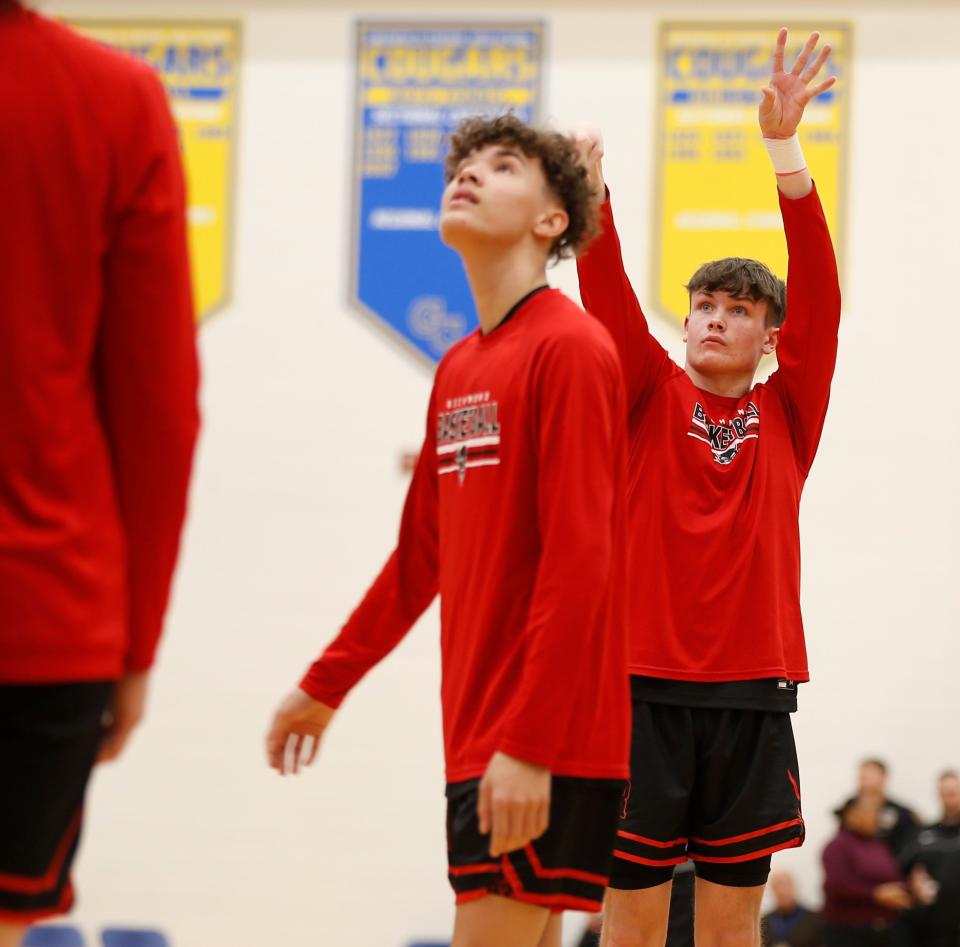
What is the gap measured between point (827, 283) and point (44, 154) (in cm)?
236

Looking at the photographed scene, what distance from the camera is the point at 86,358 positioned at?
187cm

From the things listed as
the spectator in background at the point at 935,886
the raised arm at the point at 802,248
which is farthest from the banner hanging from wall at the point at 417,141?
the raised arm at the point at 802,248

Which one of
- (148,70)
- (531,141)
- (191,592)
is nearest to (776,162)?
(531,141)

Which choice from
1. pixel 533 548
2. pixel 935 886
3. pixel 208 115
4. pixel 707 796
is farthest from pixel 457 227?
pixel 208 115

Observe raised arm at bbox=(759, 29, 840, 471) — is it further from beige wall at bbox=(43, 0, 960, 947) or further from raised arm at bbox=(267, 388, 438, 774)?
beige wall at bbox=(43, 0, 960, 947)

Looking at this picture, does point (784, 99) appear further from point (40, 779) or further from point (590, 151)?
point (40, 779)

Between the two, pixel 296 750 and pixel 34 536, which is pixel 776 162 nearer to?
pixel 296 750

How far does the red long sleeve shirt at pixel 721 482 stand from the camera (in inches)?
138

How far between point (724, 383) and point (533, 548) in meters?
1.40

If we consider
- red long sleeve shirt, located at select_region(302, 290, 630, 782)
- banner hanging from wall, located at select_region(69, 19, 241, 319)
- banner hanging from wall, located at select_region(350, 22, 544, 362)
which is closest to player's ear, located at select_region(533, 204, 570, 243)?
red long sleeve shirt, located at select_region(302, 290, 630, 782)

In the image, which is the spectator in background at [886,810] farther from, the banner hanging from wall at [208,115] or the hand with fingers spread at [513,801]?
the hand with fingers spread at [513,801]

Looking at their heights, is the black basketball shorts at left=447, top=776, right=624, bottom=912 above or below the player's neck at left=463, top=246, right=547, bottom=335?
below

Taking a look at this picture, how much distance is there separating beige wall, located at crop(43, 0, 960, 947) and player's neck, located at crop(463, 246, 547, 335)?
7499 mm

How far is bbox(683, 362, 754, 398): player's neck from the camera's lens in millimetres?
3740
